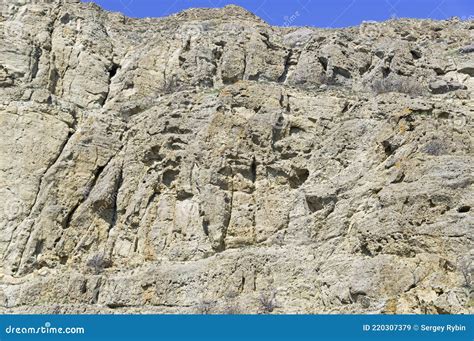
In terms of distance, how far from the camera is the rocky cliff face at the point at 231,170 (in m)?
18.1

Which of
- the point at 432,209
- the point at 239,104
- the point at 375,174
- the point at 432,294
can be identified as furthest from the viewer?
the point at 239,104

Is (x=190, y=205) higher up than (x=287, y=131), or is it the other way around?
(x=287, y=131)

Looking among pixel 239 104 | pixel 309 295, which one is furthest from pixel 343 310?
pixel 239 104

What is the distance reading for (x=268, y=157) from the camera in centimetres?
2314

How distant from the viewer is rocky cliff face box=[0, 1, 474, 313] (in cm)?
1814

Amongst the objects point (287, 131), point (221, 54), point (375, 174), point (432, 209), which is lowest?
point (432, 209)

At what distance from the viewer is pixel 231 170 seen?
22688mm

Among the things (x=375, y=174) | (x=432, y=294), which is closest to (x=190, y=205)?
(x=375, y=174)

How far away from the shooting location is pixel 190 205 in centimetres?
2262

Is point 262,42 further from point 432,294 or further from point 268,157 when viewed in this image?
point 432,294

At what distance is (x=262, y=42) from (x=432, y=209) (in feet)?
44.1

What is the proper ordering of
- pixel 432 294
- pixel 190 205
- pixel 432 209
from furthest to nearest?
pixel 190 205, pixel 432 209, pixel 432 294

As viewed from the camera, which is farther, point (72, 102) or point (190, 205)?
point (72, 102)

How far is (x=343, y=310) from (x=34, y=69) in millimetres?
16703
